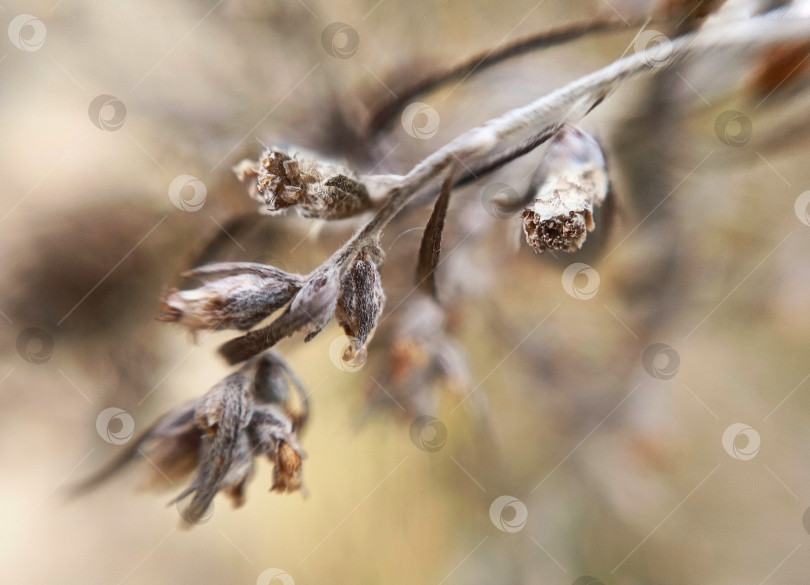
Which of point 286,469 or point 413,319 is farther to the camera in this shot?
point 413,319

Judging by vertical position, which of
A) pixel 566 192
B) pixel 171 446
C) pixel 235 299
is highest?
pixel 566 192

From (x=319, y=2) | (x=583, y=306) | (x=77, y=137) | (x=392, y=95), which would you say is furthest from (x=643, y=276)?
(x=77, y=137)

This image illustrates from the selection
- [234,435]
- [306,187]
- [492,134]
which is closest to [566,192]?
[492,134]

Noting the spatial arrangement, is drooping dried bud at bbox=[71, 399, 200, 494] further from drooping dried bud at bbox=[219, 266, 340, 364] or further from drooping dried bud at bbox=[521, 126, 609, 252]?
drooping dried bud at bbox=[521, 126, 609, 252]

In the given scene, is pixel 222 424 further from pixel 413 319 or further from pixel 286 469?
pixel 413 319

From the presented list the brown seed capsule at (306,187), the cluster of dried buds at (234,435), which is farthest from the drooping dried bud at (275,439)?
the brown seed capsule at (306,187)

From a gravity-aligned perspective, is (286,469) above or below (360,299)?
below

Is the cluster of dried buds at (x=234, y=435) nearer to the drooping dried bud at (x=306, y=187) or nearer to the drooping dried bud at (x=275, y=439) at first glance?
the drooping dried bud at (x=275, y=439)

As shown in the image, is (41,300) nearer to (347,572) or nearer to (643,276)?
(347,572)
